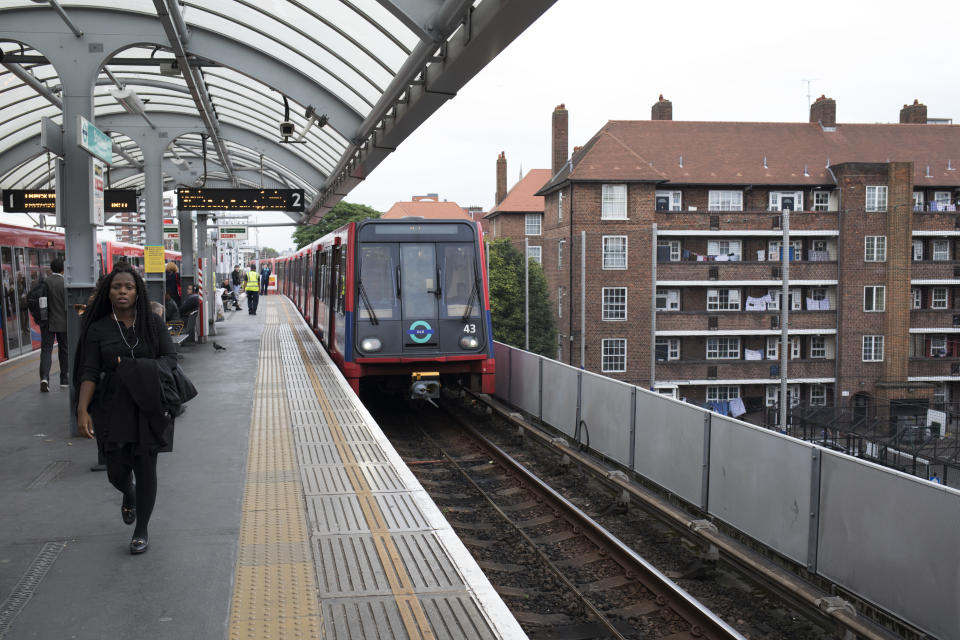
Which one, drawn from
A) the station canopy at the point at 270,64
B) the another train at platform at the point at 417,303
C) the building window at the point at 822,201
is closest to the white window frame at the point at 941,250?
the building window at the point at 822,201

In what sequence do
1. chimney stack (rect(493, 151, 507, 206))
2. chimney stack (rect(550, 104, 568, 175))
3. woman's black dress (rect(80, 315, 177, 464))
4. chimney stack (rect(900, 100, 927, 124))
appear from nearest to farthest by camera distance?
woman's black dress (rect(80, 315, 177, 464)) < chimney stack (rect(550, 104, 568, 175)) < chimney stack (rect(900, 100, 927, 124)) < chimney stack (rect(493, 151, 507, 206))

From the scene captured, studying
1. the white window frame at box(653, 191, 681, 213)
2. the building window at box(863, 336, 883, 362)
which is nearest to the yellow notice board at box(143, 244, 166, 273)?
the white window frame at box(653, 191, 681, 213)

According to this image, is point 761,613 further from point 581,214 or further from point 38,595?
point 581,214

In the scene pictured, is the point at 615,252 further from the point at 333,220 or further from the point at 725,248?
the point at 333,220

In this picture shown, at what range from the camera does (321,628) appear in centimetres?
385

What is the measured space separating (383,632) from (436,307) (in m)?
8.92

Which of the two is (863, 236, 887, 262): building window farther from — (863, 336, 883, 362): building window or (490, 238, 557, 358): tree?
(490, 238, 557, 358): tree

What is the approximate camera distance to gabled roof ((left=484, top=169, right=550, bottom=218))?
225 feet

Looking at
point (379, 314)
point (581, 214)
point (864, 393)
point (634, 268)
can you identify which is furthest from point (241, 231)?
point (864, 393)

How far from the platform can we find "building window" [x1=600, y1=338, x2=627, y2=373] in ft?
133

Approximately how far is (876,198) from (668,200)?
Result: 12.1 meters

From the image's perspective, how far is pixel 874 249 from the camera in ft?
162

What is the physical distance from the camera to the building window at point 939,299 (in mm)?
51156

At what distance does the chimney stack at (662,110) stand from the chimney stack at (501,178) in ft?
57.1
